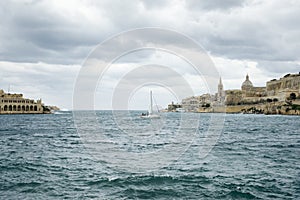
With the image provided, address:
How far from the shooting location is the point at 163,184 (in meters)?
22.2

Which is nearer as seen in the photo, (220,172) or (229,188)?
(229,188)

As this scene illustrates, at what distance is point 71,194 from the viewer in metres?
20.0

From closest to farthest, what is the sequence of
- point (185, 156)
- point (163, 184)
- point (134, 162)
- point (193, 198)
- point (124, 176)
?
point (193, 198) < point (163, 184) < point (124, 176) < point (134, 162) < point (185, 156)

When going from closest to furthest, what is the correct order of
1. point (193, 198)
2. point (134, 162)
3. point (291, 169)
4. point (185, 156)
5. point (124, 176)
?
point (193, 198), point (124, 176), point (291, 169), point (134, 162), point (185, 156)

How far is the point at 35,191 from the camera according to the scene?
20828 millimetres

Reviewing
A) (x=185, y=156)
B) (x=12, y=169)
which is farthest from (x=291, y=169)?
(x=12, y=169)

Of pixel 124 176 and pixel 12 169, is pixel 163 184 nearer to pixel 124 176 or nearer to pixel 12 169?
pixel 124 176

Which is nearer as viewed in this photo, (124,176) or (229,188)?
(229,188)

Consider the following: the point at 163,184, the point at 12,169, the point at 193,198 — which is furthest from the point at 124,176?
the point at 12,169

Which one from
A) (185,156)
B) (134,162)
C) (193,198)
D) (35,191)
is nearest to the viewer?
(193,198)

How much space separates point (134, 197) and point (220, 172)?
28.8 feet

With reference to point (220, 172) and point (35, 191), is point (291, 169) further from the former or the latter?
point (35, 191)

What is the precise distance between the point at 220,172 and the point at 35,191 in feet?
43.3

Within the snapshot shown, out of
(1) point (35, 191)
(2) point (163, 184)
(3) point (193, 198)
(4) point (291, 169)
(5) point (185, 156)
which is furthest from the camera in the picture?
(5) point (185, 156)
